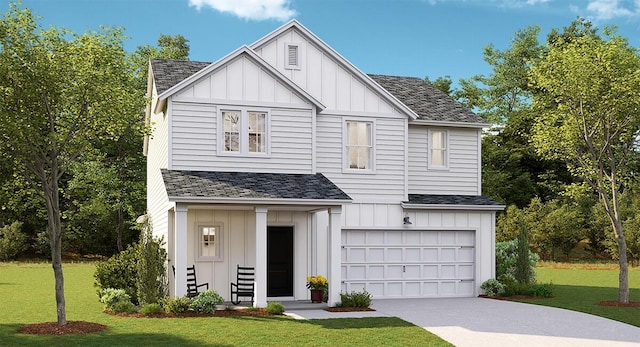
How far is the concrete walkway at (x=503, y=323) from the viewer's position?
14.3 metres

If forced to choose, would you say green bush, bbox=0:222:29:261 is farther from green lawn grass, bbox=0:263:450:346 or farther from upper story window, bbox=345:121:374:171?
upper story window, bbox=345:121:374:171

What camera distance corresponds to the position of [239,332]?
14805 mm

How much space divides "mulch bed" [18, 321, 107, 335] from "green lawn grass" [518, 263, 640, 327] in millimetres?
12256

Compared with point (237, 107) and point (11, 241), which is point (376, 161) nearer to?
point (237, 107)

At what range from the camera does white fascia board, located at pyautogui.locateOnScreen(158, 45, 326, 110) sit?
1984 centimetres

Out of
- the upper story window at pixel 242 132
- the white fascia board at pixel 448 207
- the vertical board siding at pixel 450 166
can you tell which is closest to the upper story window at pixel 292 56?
the upper story window at pixel 242 132

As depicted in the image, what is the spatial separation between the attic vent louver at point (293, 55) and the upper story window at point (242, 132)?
2.45 m

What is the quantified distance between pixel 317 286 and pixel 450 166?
703 centimetres

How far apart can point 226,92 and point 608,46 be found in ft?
36.9

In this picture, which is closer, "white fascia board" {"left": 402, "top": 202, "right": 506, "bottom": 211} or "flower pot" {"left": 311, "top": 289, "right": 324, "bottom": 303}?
"flower pot" {"left": 311, "top": 289, "right": 324, "bottom": 303}

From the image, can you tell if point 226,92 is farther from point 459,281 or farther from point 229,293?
point 459,281

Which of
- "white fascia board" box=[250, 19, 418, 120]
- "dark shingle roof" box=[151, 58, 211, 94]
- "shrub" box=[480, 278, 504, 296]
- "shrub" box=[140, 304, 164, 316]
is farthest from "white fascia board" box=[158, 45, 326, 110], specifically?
"shrub" box=[480, 278, 504, 296]

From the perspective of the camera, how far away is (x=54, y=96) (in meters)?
15.2

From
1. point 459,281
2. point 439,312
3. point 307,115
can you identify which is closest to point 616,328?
point 439,312
